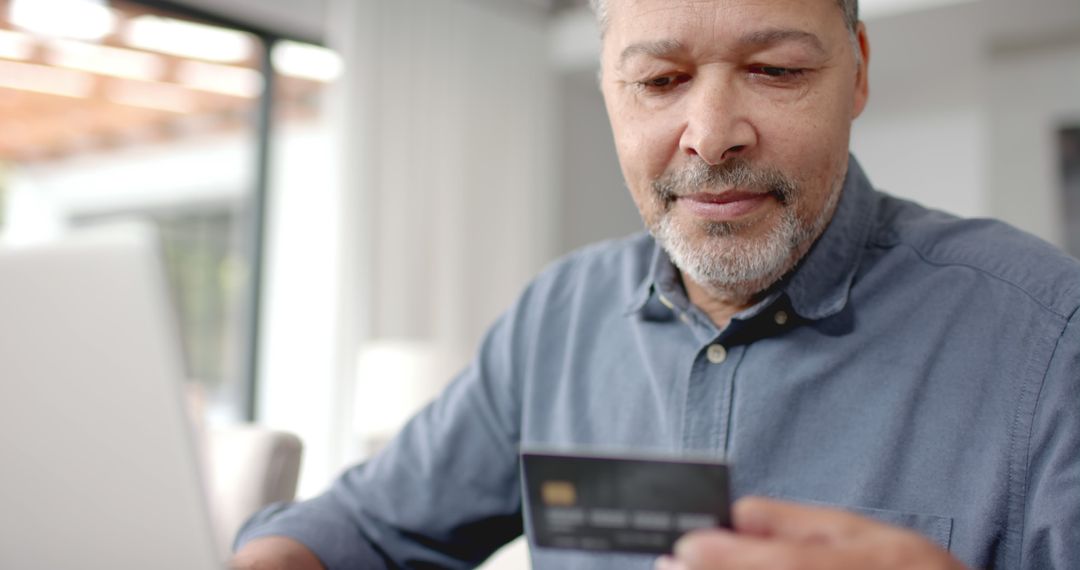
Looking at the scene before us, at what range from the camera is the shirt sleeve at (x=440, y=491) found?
1.17 m

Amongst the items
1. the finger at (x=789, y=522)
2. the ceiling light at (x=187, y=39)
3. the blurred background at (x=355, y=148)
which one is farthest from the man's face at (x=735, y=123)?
the ceiling light at (x=187, y=39)

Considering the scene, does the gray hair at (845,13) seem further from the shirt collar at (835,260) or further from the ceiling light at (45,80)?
the ceiling light at (45,80)

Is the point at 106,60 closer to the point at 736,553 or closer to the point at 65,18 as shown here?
the point at 65,18

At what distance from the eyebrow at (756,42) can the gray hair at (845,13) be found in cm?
6

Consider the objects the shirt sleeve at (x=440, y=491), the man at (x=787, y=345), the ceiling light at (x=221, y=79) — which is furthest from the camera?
the ceiling light at (x=221, y=79)

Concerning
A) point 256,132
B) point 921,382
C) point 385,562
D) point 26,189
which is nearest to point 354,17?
point 256,132

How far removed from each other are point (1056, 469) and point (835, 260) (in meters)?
0.31

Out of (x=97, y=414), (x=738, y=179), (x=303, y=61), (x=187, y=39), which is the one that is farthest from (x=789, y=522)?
(x=303, y=61)

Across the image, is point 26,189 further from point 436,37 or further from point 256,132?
point 436,37

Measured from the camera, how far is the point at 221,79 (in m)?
Answer: 4.15

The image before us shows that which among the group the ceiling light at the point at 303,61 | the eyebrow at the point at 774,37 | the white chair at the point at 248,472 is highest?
the ceiling light at the point at 303,61

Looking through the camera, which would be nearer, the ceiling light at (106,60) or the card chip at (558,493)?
the card chip at (558,493)

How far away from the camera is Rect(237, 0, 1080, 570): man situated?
35.9 inches

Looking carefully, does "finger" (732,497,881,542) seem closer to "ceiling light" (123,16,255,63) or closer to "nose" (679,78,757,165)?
"nose" (679,78,757,165)
